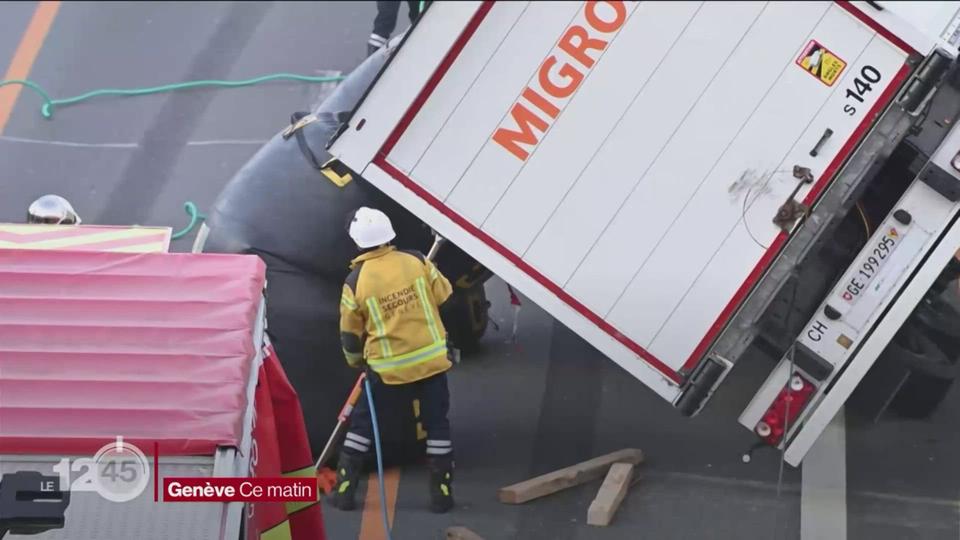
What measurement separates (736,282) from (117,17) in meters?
7.91

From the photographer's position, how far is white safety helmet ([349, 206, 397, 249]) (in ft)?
26.9

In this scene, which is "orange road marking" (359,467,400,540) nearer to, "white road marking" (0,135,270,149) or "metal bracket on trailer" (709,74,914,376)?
"metal bracket on trailer" (709,74,914,376)

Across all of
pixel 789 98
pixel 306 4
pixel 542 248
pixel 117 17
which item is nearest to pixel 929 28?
pixel 789 98

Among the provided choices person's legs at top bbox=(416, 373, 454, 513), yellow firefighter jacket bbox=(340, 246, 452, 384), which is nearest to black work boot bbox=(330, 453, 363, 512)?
person's legs at top bbox=(416, 373, 454, 513)

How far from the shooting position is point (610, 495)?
8406mm

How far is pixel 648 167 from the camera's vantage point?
7.70m

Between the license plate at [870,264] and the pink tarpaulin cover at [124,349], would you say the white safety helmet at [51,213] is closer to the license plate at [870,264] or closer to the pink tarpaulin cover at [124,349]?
the pink tarpaulin cover at [124,349]

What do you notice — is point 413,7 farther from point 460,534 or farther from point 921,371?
point 460,534

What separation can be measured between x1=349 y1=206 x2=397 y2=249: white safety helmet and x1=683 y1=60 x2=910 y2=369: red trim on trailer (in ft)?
5.29

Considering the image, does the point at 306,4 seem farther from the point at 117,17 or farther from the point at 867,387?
the point at 867,387

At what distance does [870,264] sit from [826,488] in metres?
1.31

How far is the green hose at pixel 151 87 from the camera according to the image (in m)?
12.7

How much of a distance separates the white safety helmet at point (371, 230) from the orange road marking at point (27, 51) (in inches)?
204
